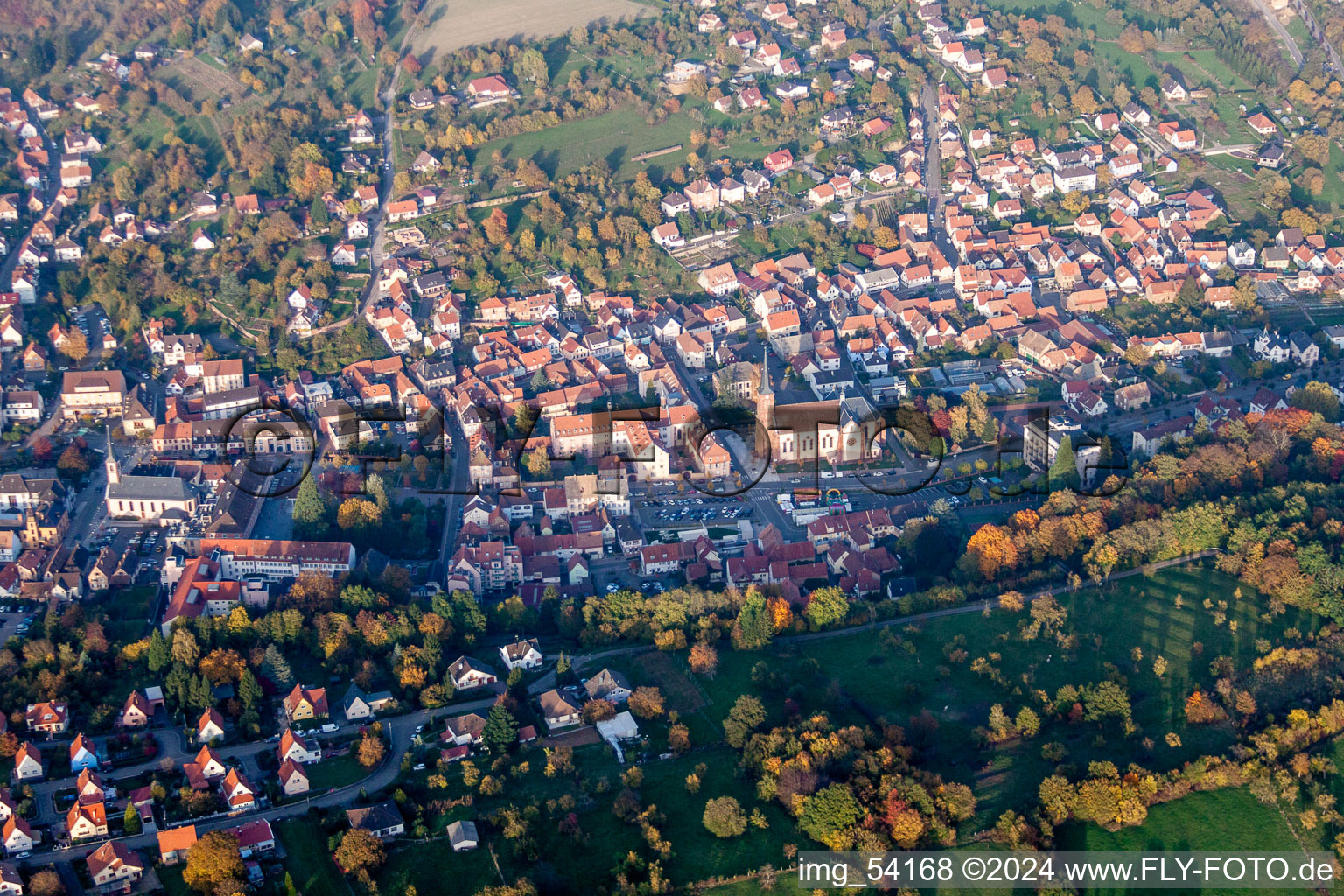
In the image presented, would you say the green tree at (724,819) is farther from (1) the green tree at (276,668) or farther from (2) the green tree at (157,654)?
(2) the green tree at (157,654)

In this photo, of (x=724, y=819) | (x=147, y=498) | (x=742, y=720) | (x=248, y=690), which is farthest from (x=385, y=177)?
(x=724, y=819)

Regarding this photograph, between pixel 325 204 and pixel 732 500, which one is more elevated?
pixel 325 204

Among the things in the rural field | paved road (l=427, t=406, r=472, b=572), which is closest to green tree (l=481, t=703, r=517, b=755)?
paved road (l=427, t=406, r=472, b=572)

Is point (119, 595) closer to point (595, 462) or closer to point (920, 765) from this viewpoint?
point (595, 462)

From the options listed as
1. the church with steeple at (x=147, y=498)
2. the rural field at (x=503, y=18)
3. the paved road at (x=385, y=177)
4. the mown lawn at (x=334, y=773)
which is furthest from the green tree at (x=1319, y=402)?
the rural field at (x=503, y=18)

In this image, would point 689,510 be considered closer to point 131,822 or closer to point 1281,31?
point 131,822


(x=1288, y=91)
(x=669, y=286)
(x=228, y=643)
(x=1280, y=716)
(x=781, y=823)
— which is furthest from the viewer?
(x=1288, y=91)

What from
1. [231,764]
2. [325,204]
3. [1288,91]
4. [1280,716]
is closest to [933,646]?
[1280,716]
